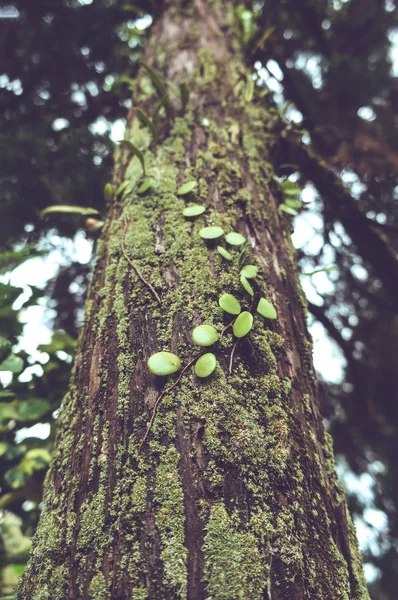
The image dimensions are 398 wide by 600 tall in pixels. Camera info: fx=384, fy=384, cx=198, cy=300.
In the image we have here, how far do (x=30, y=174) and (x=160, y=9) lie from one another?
1400mm

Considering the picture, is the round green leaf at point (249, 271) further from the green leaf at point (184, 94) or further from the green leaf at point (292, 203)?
the green leaf at point (184, 94)

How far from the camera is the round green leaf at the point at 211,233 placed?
4.37 feet

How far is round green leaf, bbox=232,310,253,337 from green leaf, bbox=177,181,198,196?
1.94ft

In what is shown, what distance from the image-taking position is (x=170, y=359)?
1052 mm

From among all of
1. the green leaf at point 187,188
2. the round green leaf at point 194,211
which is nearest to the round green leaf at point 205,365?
the round green leaf at point 194,211

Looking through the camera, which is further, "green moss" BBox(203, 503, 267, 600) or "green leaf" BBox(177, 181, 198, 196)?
"green leaf" BBox(177, 181, 198, 196)

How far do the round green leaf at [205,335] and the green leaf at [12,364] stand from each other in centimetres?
94

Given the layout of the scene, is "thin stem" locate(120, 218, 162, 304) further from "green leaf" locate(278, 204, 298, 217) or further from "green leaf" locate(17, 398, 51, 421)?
"green leaf" locate(17, 398, 51, 421)

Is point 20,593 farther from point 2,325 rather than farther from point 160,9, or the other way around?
point 160,9

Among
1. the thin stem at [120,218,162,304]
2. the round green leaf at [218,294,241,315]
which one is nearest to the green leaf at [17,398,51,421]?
the thin stem at [120,218,162,304]

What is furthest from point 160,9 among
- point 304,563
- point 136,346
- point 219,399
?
point 304,563

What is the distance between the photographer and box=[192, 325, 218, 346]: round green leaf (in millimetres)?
1072

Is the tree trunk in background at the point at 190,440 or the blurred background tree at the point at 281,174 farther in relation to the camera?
the blurred background tree at the point at 281,174

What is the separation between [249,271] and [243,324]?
0.22 metres
